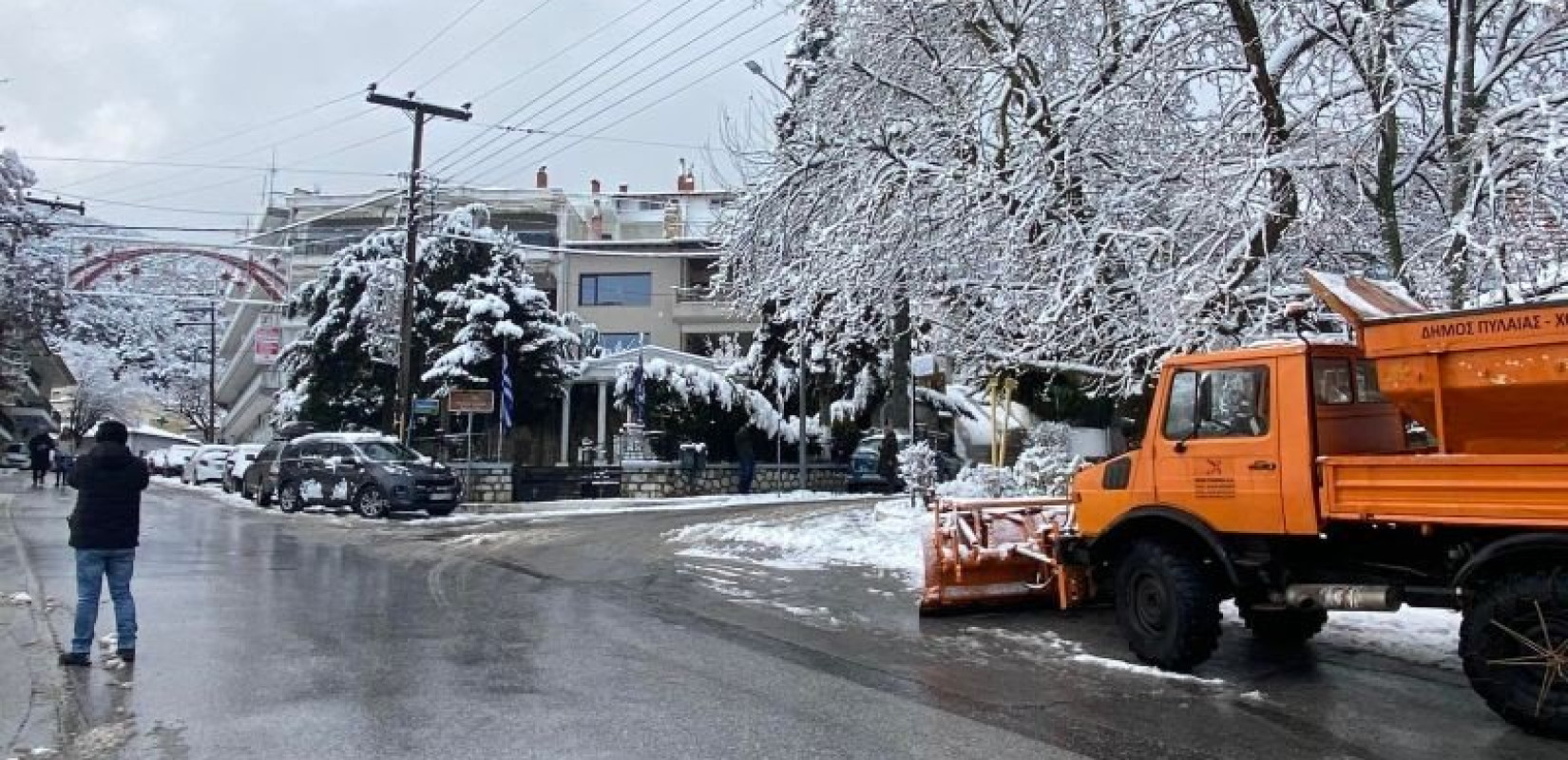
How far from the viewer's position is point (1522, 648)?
21.9 feet

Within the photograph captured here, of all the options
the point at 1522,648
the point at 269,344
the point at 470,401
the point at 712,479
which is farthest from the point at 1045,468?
the point at 269,344

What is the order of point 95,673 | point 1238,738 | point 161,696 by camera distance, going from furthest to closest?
point 95,673
point 161,696
point 1238,738

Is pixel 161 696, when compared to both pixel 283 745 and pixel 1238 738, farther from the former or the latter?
pixel 1238 738

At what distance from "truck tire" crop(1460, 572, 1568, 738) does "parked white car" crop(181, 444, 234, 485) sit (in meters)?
42.0

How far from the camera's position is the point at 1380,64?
11945 millimetres

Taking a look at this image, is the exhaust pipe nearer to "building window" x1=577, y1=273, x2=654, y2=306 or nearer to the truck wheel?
the truck wheel

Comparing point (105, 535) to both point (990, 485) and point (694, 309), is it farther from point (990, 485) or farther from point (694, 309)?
point (694, 309)

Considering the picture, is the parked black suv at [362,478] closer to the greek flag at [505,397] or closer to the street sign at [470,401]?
the street sign at [470,401]

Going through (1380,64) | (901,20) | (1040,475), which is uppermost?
(901,20)

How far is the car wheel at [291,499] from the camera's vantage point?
26.3 meters

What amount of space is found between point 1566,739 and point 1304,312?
121 inches

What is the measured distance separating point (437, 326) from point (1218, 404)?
28.7m

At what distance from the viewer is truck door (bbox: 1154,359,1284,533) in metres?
8.09

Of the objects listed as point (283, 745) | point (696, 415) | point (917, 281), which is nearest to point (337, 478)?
point (696, 415)
